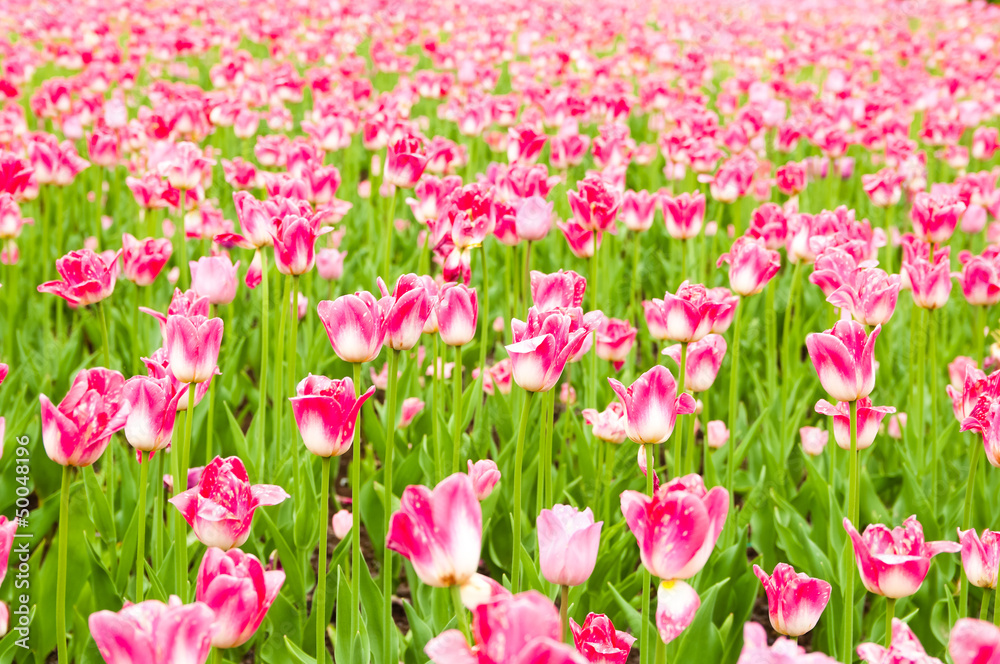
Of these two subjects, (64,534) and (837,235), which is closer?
(64,534)

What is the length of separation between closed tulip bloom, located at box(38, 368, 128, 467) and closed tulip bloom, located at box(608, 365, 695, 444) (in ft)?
2.54

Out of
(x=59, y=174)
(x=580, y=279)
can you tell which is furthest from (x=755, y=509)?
(x=59, y=174)

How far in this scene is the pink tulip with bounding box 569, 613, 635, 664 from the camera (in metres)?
1.36

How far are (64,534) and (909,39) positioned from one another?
9.00 metres

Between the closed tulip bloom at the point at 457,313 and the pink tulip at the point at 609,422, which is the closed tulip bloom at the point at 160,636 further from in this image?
the pink tulip at the point at 609,422

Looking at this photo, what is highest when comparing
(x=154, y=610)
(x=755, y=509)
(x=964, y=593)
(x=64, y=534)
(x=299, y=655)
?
(x=154, y=610)

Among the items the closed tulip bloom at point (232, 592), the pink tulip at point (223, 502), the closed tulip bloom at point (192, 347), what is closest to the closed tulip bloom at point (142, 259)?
the closed tulip bloom at point (192, 347)

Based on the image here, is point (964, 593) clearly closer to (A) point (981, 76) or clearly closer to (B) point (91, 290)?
(B) point (91, 290)

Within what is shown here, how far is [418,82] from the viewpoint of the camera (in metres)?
6.06

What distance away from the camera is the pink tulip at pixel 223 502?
132 centimetres

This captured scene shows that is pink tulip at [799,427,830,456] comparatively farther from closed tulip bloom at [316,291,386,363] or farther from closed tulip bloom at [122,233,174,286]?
closed tulip bloom at [122,233,174,286]

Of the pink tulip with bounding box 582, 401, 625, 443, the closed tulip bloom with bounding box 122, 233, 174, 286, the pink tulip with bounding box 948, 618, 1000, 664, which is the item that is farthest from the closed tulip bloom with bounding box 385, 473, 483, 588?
the closed tulip bloom with bounding box 122, 233, 174, 286

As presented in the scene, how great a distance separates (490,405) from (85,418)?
1564 millimetres

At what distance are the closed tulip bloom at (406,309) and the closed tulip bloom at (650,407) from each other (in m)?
0.36
